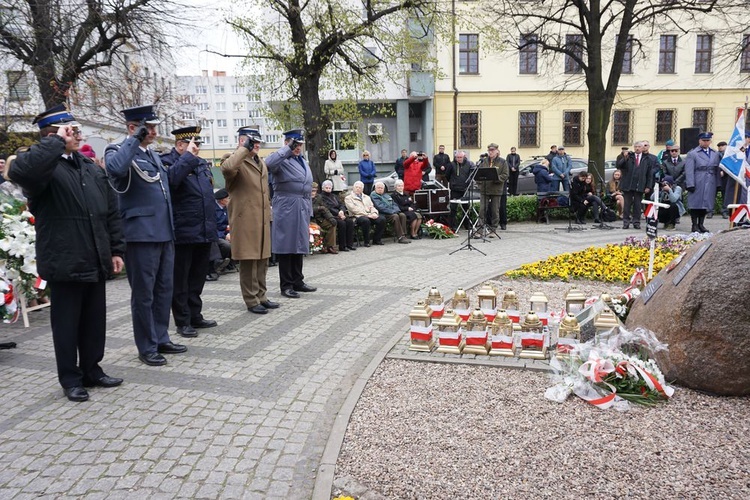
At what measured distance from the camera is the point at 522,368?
500cm

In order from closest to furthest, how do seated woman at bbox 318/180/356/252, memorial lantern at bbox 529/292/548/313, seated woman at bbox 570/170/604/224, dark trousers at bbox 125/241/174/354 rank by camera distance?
dark trousers at bbox 125/241/174/354 → memorial lantern at bbox 529/292/548/313 → seated woman at bbox 318/180/356/252 → seated woman at bbox 570/170/604/224

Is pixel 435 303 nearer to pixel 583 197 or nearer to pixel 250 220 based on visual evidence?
pixel 250 220

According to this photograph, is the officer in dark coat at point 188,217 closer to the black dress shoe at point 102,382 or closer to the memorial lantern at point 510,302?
the black dress shoe at point 102,382

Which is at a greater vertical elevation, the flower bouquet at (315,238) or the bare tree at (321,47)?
the bare tree at (321,47)

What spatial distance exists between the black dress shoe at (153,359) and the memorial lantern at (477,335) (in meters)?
2.83

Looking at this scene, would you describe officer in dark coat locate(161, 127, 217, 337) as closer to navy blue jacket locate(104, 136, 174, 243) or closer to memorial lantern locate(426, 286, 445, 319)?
navy blue jacket locate(104, 136, 174, 243)

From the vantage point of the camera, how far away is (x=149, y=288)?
16.9 feet

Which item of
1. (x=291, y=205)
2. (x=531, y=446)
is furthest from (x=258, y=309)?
(x=531, y=446)

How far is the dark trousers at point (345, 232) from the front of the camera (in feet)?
39.7

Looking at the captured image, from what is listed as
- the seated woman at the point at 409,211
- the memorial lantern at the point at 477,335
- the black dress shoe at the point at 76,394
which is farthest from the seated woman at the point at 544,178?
the black dress shoe at the point at 76,394

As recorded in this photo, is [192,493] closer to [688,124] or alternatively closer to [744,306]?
[744,306]

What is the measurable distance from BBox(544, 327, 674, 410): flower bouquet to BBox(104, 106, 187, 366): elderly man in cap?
140 inches

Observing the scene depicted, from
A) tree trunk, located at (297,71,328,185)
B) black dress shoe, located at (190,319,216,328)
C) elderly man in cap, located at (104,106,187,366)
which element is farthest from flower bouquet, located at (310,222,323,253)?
elderly man in cap, located at (104,106,187,366)

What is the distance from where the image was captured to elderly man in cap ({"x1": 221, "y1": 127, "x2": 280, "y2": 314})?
6809 millimetres
